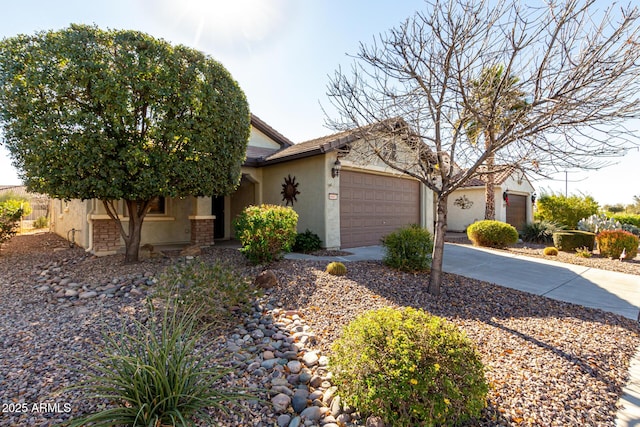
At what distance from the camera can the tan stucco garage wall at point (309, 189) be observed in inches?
362

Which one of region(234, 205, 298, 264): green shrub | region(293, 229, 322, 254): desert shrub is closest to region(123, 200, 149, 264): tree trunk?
region(234, 205, 298, 264): green shrub

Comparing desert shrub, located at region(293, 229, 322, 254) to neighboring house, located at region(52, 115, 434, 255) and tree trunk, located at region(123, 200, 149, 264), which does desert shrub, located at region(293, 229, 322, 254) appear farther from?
tree trunk, located at region(123, 200, 149, 264)

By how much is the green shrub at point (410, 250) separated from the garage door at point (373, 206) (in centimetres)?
308

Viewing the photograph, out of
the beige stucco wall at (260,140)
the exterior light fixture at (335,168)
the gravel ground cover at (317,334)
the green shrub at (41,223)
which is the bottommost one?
the gravel ground cover at (317,334)

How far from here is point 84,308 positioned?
14.6ft

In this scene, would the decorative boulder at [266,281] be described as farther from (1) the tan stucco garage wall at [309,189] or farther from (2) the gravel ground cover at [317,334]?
(1) the tan stucco garage wall at [309,189]

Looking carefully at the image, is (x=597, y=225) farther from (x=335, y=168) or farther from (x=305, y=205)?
(x=305, y=205)

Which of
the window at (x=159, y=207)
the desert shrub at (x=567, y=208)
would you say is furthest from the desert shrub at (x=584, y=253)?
the window at (x=159, y=207)

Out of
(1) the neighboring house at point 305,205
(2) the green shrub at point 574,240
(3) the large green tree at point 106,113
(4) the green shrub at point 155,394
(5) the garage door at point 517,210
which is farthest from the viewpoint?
(5) the garage door at point 517,210

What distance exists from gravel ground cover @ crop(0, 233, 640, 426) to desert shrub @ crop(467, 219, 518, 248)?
599 cm

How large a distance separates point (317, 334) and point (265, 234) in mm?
2891

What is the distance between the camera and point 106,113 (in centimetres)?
550

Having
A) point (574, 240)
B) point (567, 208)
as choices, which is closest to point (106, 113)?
point (574, 240)

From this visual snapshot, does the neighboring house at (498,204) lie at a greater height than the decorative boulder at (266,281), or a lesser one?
greater
